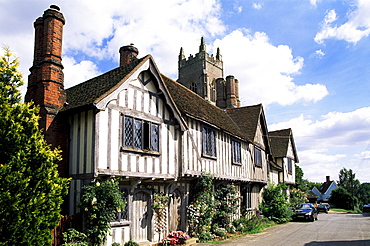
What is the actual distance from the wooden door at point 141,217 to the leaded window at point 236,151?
7.77 meters

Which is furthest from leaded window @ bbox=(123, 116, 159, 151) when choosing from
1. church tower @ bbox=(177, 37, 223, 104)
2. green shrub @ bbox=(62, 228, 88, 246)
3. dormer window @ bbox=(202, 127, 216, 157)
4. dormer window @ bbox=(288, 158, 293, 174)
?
church tower @ bbox=(177, 37, 223, 104)

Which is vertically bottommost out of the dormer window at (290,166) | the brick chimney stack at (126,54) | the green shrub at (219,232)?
the green shrub at (219,232)

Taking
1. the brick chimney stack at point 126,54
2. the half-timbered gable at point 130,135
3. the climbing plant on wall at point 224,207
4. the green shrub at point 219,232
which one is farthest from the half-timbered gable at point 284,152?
the brick chimney stack at point 126,54

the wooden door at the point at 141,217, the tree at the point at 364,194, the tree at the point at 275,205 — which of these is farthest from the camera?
the tree at the point at 364,194

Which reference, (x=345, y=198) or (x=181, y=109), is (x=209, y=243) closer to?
(x=181, y=109)

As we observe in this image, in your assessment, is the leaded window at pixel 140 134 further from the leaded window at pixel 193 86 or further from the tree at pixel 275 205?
the leaded window at pixel 193 86

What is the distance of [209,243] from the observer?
1364 centimetres

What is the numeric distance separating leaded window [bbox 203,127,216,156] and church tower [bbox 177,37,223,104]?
4480 cm

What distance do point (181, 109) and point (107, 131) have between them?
453 cm

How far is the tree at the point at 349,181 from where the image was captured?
2980 inches

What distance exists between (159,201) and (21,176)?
6541 millimetres

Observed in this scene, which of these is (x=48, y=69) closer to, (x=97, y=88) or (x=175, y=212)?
(x=97, y=88)

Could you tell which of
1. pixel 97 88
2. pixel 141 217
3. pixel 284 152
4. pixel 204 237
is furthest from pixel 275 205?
pixel 97 88

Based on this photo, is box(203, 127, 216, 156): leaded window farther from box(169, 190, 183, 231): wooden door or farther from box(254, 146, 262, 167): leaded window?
box(254, 146, 262, 167): leaded window
